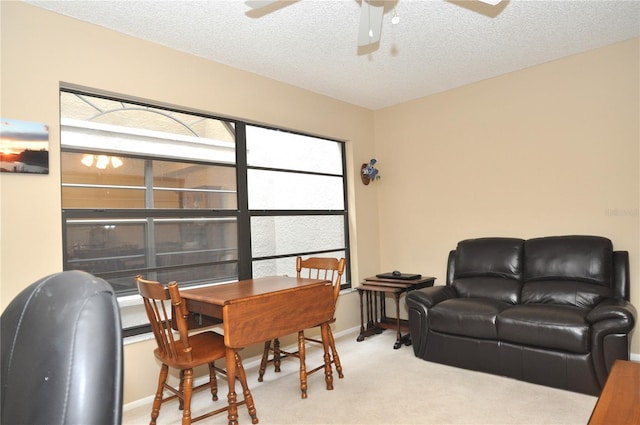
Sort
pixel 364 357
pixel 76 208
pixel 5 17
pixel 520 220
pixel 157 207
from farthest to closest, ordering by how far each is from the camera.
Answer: pixel 520 220 → pixel 364 357 → pixel 157 207 → pixel 76 208 → pixel 5 17

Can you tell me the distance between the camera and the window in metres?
2.65

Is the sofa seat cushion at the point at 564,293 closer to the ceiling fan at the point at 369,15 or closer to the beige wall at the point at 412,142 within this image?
the beige wall at the point at 412,142

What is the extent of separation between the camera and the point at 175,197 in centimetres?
308

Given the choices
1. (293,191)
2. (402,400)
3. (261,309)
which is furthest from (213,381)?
(293,191)

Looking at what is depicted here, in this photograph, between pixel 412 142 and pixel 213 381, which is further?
pixel 412 142

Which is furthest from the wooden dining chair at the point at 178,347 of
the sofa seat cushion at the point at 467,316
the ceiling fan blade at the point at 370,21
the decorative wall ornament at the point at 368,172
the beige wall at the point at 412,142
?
the decorative wall ornament at the point at 368,172

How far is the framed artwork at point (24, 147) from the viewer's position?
2223mm

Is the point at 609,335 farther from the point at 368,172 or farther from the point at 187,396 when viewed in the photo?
the point at 368,172

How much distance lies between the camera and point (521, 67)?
144 inches

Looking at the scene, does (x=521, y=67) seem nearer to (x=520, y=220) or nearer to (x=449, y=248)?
(x=520, y=220)

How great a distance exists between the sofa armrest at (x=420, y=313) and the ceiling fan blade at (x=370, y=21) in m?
2.11

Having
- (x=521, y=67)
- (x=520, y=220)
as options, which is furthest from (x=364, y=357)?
(x=521, y=67)

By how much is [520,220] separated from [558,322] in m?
1.28

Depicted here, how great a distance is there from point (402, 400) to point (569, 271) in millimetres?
1690
